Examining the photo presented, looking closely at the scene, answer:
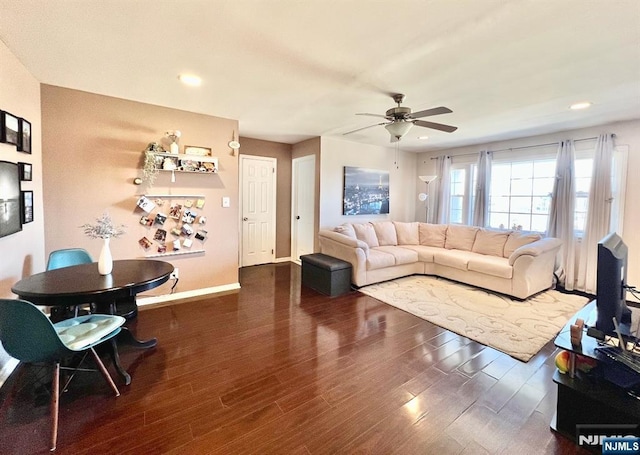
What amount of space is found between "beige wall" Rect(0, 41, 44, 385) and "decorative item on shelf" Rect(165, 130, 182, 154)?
1142 mm

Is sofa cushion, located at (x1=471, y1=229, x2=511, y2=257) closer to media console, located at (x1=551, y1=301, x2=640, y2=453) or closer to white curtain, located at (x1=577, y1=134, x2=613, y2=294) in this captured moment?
white curtain, located at (x1=577, y1=134, x2=613, y2=294)

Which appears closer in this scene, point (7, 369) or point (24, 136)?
point (7, 369)

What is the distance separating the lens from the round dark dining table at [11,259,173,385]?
71.1 inches

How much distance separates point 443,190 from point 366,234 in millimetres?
2168

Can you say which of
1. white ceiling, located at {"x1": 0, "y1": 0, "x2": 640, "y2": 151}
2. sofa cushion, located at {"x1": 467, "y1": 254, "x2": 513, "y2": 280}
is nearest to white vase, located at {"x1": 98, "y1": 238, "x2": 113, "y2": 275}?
white ceiling, located at {"x1": 0, "y1": 0, "x2": 640, "y2": 151}

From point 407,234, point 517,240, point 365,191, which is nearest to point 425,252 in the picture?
point 407,234

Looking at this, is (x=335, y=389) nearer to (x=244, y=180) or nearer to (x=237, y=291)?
(x=237, y=291)

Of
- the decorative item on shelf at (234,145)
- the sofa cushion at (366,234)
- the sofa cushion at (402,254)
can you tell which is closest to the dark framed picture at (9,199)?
the decorative item on shelf at (234,145)

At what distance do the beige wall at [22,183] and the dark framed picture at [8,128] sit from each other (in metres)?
0.06

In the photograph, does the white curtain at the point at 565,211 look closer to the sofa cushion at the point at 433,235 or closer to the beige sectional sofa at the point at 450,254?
the beige sectional sofa at the point at 450,254

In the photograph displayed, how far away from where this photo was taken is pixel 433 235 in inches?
212

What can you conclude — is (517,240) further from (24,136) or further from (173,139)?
(24,136)

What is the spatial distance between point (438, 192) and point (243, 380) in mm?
5343

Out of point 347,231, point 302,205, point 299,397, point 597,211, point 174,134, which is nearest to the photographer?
point 299,397
